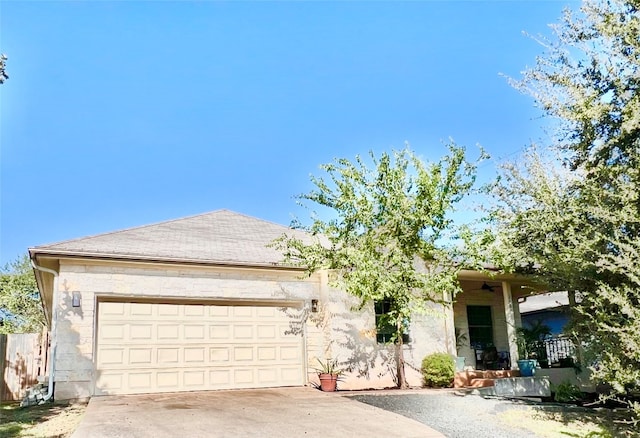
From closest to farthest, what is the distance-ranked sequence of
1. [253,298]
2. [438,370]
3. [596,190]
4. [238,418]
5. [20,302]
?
[238,418], [596,190], [253,298], [438,370], [20,302]

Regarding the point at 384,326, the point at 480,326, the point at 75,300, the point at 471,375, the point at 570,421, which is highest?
the point at 75,300

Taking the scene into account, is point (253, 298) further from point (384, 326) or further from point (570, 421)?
point (570, 421)

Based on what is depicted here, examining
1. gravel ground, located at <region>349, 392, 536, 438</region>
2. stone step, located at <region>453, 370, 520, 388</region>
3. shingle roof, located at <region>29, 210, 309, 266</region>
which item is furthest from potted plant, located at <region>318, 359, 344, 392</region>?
stone step, located at <region>453, 370, 520, 388</region>

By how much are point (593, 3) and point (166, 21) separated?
33.5 feet

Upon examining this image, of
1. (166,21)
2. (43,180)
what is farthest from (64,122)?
(166,21)

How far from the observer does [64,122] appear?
74.2 feet

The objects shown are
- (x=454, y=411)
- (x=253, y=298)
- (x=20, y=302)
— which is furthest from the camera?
(x=20, y=302)

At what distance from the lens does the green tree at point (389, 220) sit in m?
11.4

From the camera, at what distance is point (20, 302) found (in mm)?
26438

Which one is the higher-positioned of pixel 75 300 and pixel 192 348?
pixel 75 300

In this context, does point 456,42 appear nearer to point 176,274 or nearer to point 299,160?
point 299,160

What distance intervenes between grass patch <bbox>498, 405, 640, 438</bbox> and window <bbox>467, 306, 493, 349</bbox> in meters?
6.45

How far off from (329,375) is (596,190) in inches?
267

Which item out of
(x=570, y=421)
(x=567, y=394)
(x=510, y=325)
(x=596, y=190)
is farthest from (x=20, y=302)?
(x=596, y=190)
